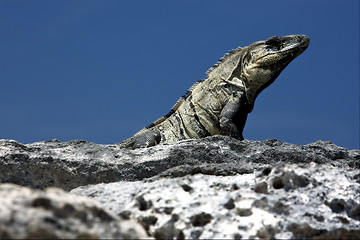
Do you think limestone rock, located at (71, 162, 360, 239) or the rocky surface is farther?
limestone rock, located at (71, 162, 360, 239)

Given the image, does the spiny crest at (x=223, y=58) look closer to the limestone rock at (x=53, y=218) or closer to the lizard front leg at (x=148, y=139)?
the lizard front leg at (x=148, y=139)

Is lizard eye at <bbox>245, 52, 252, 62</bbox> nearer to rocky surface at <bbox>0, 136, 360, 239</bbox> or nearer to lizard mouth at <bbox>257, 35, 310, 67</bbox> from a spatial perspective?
lizard mouth at <bbox>257, 35, 310, 67</bbox>

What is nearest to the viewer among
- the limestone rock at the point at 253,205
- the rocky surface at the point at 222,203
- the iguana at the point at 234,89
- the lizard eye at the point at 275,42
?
the rocky surface at the point at 222,203

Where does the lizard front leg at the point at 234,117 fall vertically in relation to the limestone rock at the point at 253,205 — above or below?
above

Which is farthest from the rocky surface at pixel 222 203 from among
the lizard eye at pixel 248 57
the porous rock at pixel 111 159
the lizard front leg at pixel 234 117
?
the lizard eye at pixel 248 57

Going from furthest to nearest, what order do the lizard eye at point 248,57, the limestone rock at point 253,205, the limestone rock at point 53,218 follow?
1. the lizard eye at point 248,57
2. the limestone rock at point 253,205
3. the limestone rock at point 53,218

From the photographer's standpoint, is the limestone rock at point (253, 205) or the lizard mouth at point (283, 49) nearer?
the limestone rock at point (253, 205)

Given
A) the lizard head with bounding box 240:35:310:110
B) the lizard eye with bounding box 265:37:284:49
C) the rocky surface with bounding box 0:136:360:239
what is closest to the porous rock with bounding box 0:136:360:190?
the rocky surface with bounding box 0:136:360:239

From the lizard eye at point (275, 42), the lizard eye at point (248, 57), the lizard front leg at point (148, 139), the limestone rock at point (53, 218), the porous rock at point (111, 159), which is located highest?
the lizard eye at point (275, 42)
